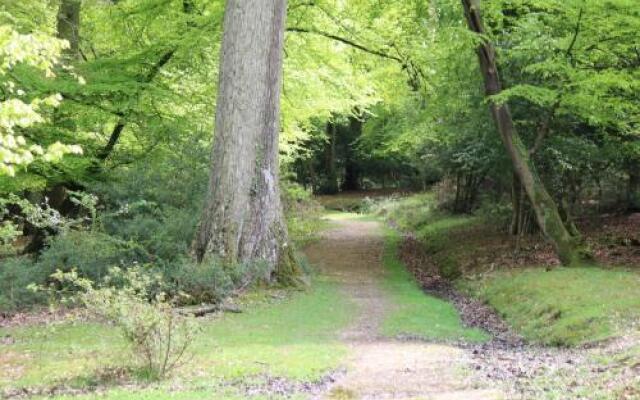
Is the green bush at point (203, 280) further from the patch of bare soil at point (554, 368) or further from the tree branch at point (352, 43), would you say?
the tree branch at point (352, 43)

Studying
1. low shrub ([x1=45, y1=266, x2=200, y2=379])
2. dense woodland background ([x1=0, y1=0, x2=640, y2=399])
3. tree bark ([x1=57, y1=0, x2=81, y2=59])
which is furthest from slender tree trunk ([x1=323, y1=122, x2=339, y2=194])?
low shrub ([x1=45, y1=266, x2=200, y2=379])

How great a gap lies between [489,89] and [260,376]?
11576 millimetres

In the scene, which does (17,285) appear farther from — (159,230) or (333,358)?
(333,358)

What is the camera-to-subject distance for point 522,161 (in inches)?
709

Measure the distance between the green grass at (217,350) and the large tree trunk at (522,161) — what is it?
20.6 feet

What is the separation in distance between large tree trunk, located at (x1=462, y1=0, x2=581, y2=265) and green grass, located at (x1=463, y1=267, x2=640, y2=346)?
0.89 metres

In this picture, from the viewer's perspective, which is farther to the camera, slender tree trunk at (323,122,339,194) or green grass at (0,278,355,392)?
slender tree trunk at (323,122,339,194)

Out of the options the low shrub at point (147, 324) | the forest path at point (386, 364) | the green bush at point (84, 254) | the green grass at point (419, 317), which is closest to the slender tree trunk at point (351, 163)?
the green grass at point (419, 317)

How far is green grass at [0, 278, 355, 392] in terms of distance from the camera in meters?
9.13

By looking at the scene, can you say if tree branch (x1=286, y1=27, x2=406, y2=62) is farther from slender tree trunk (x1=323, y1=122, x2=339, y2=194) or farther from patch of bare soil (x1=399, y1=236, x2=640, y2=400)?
slender tree trunk (x1=323, y1=122, x2=339, y2=194)

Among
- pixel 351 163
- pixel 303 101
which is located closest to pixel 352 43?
pixel 303 101

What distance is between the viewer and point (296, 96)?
23828 millimetres

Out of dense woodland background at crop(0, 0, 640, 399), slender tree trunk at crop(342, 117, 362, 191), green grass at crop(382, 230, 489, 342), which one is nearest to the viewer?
dense woodland background at crop(0, 0, 640, 399)

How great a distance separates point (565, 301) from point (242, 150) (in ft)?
25.7
